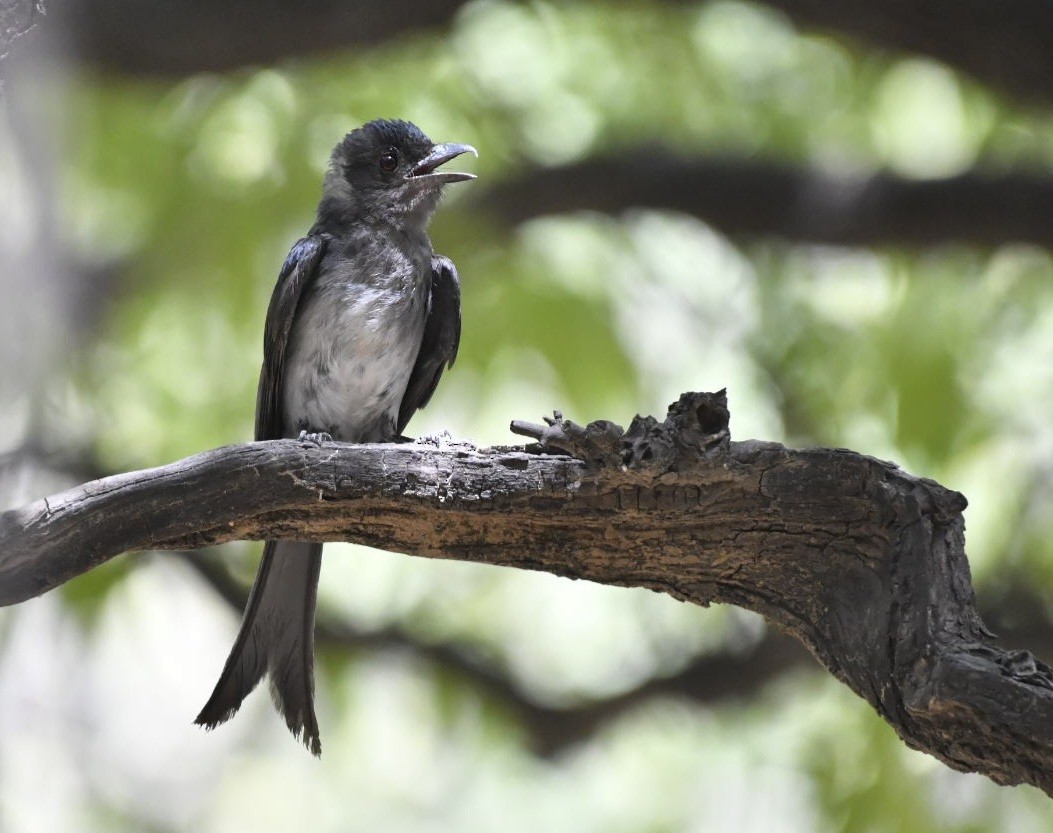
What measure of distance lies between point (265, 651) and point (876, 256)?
4.13 m

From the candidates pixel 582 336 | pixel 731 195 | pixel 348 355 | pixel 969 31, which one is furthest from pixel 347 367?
pixel 969 31

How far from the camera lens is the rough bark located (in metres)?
2.97

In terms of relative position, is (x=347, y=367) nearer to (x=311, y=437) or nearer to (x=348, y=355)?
(x=348, y=355)

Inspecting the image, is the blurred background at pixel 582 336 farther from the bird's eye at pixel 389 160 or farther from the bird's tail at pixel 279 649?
the bird's tail at pixel 279 649

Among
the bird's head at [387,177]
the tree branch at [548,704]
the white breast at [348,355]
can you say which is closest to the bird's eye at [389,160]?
the bird's head at [387,177]

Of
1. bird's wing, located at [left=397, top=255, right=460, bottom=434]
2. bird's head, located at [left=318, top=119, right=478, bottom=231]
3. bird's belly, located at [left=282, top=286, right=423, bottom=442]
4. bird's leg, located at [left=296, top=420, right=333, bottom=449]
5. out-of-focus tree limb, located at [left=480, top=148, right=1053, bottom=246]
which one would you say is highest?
out-of-focus tree limb, located at [left=480, top=148, right=1053, bottom=246]

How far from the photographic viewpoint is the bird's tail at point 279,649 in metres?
3.84

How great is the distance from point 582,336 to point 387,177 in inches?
61.1

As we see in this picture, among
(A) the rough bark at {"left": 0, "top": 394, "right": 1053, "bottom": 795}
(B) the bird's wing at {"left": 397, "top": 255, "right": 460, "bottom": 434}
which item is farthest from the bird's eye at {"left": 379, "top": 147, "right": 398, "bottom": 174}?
(A) the rough bark at {"left": 0, "top": 394, "right": 1053, "bottom": 795}

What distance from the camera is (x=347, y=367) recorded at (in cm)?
454

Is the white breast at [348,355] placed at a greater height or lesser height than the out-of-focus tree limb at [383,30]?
lesser

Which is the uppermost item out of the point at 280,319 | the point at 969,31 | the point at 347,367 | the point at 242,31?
the point at 969,31

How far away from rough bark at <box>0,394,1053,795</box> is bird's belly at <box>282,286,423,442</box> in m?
1.21

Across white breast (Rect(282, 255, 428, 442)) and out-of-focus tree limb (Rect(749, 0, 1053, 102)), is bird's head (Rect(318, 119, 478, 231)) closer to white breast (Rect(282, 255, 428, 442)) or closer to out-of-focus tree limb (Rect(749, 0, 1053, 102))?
white breast (Rect(282, 255, 428, 442))
